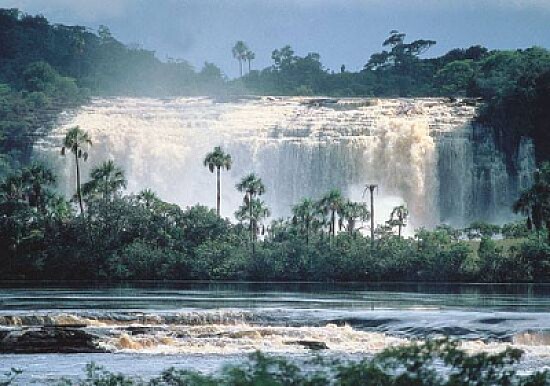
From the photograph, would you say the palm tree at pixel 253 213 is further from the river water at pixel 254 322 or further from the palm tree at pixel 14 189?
the river water at pixel 254 322

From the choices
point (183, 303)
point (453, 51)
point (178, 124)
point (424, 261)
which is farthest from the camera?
point (453, 51)

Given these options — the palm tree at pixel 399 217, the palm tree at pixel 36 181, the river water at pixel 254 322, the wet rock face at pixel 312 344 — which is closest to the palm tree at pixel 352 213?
the palm tree at pixel 399 217

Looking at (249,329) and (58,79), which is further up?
(58,79)

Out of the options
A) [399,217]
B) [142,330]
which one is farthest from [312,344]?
[399,217]

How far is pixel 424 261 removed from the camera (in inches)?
3573

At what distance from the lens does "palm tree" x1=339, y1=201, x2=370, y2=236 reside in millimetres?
100688

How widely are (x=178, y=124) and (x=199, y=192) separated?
23.0ft

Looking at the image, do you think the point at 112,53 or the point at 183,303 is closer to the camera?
the point at 183,303

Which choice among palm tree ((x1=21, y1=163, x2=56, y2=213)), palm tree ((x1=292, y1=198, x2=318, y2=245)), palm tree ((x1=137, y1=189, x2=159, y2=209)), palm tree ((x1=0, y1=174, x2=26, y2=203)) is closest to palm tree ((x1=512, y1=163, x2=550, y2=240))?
palm tree ((x1=292, y1=198, x2=318, y2=245))

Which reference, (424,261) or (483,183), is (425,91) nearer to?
(483,183)

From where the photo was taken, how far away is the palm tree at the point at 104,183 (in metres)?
102

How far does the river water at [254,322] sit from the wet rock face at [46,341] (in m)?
0.73

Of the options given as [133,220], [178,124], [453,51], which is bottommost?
[133,220]

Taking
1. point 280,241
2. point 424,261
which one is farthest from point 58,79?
point 424,261
